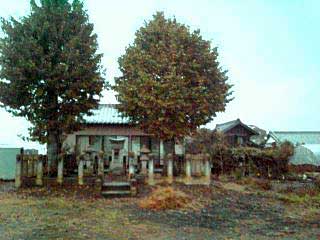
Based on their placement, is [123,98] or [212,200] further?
[123,98]

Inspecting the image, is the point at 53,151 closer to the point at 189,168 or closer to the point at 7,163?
the point at 7,163

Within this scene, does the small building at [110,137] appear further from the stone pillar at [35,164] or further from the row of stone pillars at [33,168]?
the row of stone pillars at [33,168]

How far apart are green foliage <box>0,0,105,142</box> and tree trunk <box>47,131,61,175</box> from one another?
105 millimetres

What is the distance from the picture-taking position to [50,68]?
16625 mm

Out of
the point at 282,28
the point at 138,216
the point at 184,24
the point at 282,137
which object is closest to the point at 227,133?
the point at 282,137

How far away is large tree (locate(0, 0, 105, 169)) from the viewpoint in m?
16.7

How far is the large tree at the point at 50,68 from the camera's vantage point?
1667cm

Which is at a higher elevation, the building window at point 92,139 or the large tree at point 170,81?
the large tree at point 170,81

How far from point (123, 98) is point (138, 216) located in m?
→ 9.97

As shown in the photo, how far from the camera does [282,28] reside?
1712 centimetres

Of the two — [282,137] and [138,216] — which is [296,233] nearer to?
[138,216]

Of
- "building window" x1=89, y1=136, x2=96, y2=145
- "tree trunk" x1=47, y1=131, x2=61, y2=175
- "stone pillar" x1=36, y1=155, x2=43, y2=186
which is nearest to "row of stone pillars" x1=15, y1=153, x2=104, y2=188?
"stone pillar" x1=36, y1=155, x2=43, y2=186

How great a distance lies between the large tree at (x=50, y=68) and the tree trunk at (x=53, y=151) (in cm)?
5

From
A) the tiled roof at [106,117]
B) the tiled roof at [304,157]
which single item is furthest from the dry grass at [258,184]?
the tiled roof at [304,157]
